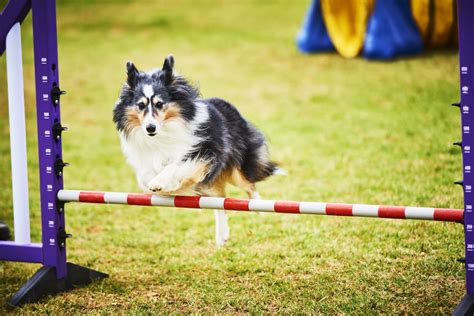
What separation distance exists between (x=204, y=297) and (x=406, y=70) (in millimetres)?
6473

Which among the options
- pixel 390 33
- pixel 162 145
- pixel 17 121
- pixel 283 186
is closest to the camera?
pixel 162 145

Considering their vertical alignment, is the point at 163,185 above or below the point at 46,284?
above

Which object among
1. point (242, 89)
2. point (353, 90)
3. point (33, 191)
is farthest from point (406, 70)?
point (33, 191)

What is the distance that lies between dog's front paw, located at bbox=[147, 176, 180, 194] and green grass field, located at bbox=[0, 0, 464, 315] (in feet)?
2.12

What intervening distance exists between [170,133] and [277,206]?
26.9 inches

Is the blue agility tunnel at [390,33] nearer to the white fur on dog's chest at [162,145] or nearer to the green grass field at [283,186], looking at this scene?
the green grass field at [283,186]

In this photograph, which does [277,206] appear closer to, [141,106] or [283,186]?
[141,106]

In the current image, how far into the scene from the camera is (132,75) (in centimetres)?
359

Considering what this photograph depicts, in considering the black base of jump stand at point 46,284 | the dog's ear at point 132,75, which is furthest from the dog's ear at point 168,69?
the black base of jump stand at point 46,284

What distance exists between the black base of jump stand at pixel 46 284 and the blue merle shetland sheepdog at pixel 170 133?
727 millimetres

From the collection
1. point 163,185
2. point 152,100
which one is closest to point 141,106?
point 152,100

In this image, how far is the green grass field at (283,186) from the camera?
3.87 meters

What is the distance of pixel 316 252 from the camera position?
4438 millimetres

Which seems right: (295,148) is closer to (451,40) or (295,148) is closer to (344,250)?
(344,250)
